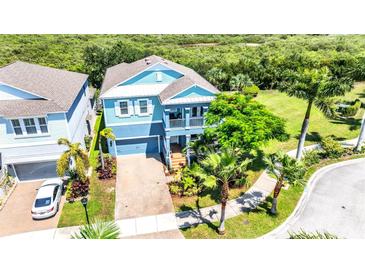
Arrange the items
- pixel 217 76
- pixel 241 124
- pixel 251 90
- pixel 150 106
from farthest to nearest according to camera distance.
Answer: pixel 217 76
pixel 251 90
pixel 150 106
pixel 241 124

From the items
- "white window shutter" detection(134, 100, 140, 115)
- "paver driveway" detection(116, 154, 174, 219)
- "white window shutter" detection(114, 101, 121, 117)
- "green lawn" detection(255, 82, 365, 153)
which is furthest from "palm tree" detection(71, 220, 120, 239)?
"green lawn" detection(255, 82, 365, 153)

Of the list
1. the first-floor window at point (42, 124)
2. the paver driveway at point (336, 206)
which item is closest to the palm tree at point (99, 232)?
the paver driveway at point (336, 206)

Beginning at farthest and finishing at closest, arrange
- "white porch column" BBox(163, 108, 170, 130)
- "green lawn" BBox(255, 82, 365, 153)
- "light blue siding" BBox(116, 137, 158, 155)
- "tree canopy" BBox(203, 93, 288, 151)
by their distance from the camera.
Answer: "green lawn" BBox(255, 82, 365, 153)
"light blue siding" BBox(116, 137, 158, 155)
"white porch column" BBox(163, 108, 170, 130)
"tree canopy" BBox(203, 93, 288, 151)

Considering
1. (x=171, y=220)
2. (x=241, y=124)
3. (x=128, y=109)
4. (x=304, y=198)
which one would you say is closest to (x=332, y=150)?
(x=304, y=198)

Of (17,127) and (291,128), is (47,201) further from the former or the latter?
(291,128)

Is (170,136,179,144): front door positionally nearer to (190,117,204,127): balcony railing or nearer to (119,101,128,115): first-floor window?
(190,117,204,127): balcony railing

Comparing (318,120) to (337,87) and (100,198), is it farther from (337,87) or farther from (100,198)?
(100,198)
